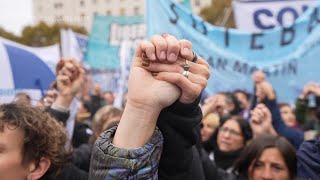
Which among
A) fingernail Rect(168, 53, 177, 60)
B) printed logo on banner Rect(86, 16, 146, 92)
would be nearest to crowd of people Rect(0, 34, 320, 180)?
fingernail Rect(168, 53, 177, 60)

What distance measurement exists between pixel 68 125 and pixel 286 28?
3.55m

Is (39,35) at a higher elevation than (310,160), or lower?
lower

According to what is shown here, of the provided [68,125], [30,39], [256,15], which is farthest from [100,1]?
[68,125]

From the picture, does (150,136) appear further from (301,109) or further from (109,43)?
(109,43)

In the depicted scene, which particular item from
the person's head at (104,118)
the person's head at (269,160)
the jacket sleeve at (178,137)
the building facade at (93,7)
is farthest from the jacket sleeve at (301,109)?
the building facade at (93,7)

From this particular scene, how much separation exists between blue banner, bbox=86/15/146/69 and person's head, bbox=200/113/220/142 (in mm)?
5128

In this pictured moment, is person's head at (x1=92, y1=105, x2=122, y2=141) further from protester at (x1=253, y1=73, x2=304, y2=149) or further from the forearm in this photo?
the forearm

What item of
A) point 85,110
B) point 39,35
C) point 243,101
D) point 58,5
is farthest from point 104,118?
point 58,5

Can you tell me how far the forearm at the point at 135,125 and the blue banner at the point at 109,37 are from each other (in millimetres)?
7671

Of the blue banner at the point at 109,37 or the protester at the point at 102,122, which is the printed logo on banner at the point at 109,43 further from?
the protester at the point at 102,122

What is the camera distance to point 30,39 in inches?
1243

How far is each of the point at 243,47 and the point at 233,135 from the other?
265 cm

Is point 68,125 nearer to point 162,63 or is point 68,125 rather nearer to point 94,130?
point 94,130

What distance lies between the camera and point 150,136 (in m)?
1.04
